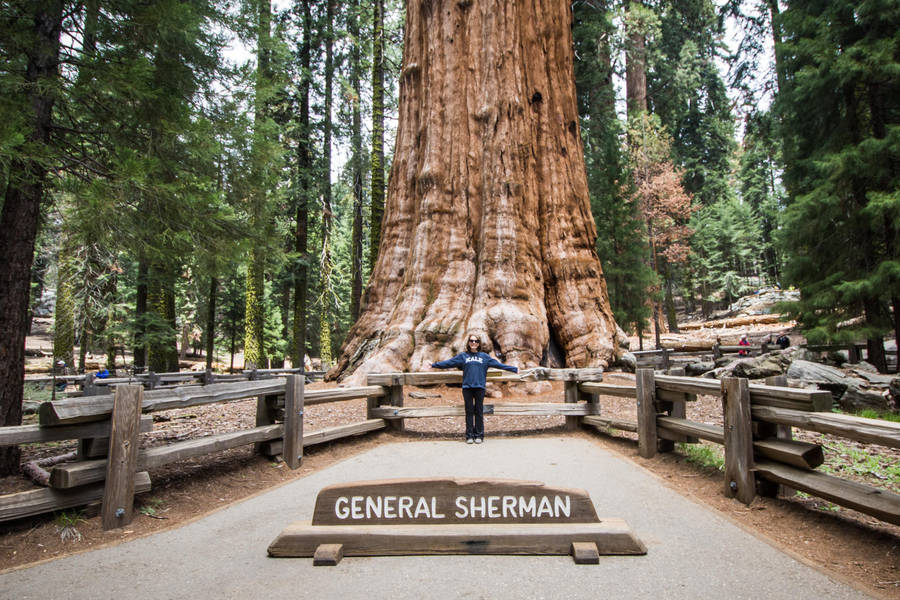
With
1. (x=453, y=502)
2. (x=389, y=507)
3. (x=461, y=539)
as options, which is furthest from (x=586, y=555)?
(x=389, y=507)

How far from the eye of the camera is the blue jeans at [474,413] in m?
7.64

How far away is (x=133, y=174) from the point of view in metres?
5.00

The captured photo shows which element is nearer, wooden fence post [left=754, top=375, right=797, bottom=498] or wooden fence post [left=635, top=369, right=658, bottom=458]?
wooden fence post [left=754, top=375, right=797, bottom=498]

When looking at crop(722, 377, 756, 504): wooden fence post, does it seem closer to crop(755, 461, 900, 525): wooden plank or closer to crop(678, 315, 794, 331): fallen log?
crop(755, 461, 900, 525): wooden plank

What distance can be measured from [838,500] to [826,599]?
1.17 meters

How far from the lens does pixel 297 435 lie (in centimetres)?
637

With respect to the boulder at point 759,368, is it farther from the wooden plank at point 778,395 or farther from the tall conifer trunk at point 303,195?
the tall conifer trunk at point 303,195

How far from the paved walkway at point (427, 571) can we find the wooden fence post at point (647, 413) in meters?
2.11

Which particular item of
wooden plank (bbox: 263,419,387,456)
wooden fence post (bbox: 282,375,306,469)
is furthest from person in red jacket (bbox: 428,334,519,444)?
wooden fence post (bbox: 282,375,306,469)

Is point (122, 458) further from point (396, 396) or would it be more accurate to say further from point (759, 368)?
point (759, 368)

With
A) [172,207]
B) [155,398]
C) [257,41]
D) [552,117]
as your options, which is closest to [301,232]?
[552,117]

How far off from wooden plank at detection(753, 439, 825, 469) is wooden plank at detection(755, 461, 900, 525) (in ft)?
0.28

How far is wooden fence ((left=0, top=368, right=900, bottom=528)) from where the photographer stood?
386 centimetres

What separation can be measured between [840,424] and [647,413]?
2.96 metres
